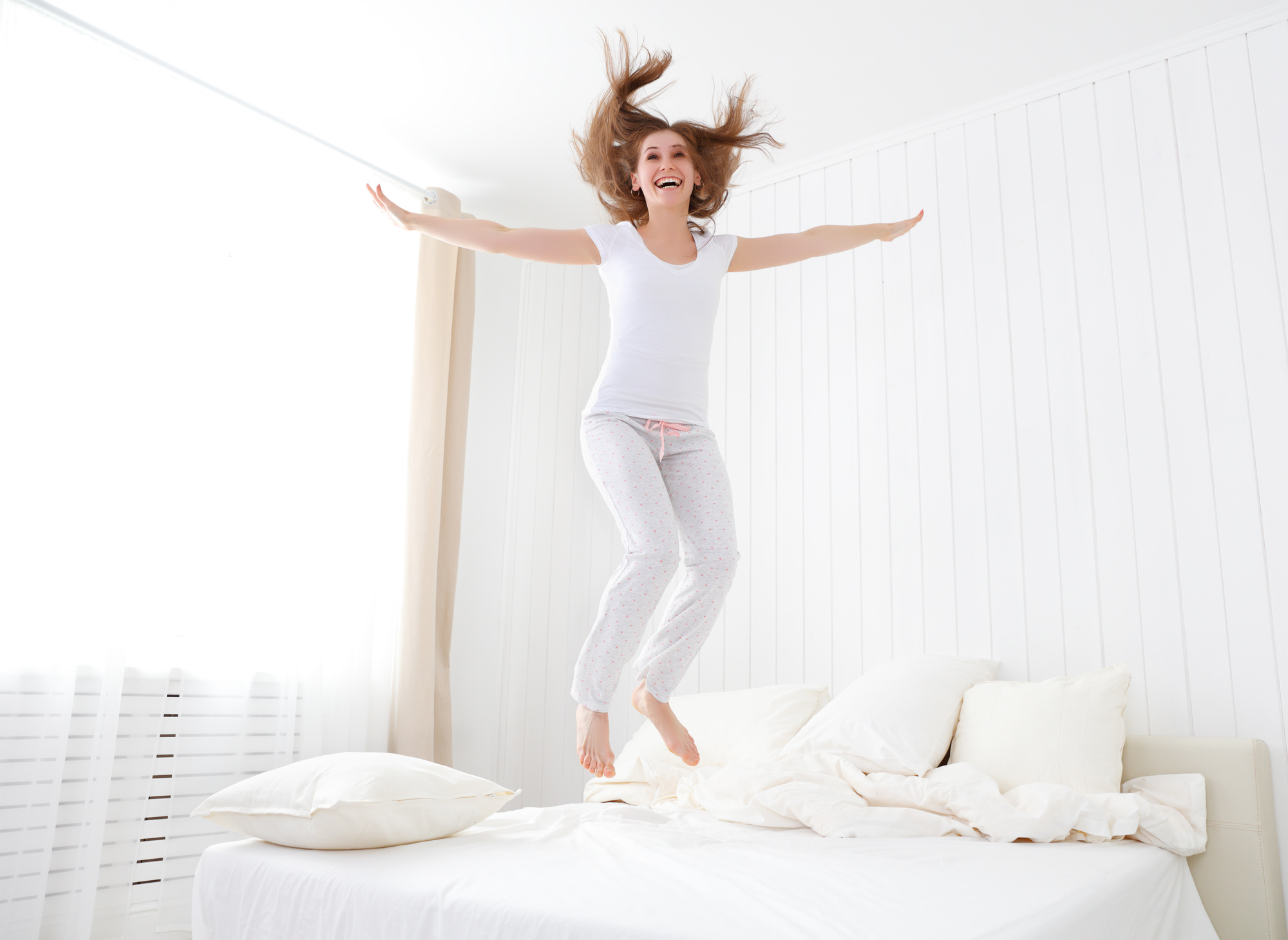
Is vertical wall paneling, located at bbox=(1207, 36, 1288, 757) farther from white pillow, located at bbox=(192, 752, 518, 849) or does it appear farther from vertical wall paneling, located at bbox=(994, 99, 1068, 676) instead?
white pillow, located at bbox=(192, 752, 518, 849)

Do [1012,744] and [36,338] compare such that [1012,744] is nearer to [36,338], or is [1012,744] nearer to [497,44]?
[497,44]

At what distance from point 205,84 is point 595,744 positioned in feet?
8.26

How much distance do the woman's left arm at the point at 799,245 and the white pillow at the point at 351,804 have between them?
1.31m

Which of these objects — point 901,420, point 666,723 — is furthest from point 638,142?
point 901,420

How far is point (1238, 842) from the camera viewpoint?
2145 mm

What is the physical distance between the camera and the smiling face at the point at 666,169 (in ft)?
6.59

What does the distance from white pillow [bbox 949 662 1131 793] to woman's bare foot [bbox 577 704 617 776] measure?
1009 mm

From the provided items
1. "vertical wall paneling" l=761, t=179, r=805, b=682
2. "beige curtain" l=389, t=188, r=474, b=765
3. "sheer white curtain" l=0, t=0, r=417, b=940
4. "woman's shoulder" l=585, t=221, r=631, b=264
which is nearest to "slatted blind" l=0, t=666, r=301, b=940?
"sheer white curtain" l=0, t=0, r=417, b=940

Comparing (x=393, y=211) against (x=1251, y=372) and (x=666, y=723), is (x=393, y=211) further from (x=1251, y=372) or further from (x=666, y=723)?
(x=1251, y=372)

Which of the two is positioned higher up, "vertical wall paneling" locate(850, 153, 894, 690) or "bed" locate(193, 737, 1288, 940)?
"vertical wall paneling" locate(850, 153, 894, 690)

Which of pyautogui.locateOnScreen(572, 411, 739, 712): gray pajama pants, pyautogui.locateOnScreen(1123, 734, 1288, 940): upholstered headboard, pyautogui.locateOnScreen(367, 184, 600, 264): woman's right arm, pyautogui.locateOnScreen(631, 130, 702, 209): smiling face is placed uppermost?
pyautogui.locateOnScreen(631, 130, 702, 209): smiling face

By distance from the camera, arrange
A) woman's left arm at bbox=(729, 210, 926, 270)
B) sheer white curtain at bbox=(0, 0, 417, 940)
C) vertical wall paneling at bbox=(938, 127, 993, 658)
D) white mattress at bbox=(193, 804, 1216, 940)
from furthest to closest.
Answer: vertical wall paneling at bbox=(938, 127, 993, 658)
sheer white curtain at bbox=(0, 0, 417, 940)
woman's left arm at bbox=(729, 210, 926, 270)
white mattress at bbox=(193, 804, 1216, 940)

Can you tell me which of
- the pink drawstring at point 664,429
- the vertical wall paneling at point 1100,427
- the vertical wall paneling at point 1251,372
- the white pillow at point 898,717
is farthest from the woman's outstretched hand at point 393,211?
the vertical wall paneling at point 1251,372

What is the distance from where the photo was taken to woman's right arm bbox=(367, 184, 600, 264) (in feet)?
6.44
